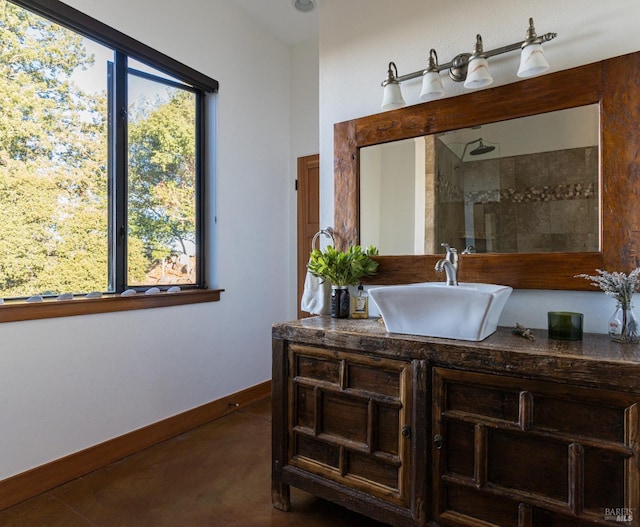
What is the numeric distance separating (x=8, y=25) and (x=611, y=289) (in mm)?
2693

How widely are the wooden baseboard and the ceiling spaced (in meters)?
2.79

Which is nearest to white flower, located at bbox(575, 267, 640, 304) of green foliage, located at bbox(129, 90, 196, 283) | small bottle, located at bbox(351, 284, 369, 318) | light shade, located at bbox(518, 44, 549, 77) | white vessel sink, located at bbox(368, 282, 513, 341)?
white vessel sink, located at bbox(368, 282, 513, 341)

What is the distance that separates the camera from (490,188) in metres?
1.64

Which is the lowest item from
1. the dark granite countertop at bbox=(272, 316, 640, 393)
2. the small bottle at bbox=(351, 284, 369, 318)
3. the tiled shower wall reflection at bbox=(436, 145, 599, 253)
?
the dark granite countertop at bbox=(272, 316, 640, 393)

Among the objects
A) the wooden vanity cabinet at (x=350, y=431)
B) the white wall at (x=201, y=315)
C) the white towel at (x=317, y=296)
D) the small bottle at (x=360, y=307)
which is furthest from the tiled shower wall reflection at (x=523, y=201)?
the white wall at (x=201, y=315)

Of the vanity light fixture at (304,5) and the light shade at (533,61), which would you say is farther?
the vanity light fixture at (304,5)

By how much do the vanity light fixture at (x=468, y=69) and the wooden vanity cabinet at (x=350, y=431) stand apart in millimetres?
1166

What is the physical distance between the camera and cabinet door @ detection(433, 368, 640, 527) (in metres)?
1.04

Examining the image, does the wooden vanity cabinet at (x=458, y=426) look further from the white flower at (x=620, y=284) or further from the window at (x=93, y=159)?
the window at (x=93, y=159)

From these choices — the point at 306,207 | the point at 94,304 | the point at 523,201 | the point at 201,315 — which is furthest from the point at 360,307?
the point at 306,207

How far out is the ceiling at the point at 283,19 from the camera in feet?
8.79

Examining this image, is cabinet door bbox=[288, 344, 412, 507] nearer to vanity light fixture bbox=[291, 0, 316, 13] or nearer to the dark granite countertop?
the dark granite countertop

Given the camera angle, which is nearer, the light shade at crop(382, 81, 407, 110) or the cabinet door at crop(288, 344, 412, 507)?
the cabinet door at crop(288, 344, 412, 507)

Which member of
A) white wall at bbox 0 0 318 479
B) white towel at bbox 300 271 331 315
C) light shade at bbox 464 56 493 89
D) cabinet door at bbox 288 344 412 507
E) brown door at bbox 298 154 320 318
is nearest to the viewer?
cabinet door at bbox 288 344 412 507
